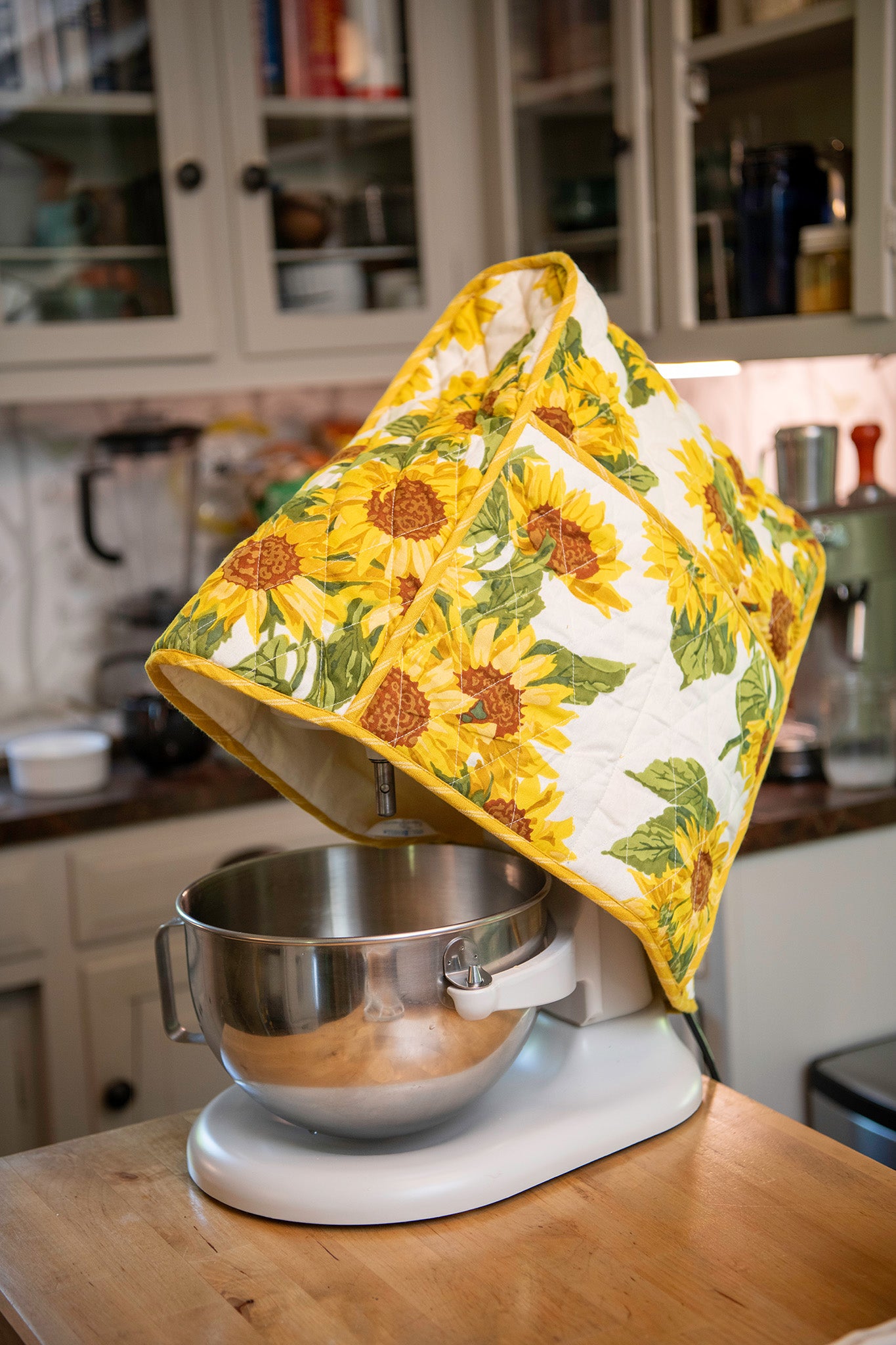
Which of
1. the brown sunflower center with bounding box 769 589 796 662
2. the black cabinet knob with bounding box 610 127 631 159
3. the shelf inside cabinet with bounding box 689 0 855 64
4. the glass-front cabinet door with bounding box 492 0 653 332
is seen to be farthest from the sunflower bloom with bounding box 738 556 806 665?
the black cabinet knob with bounding box 610 127 631 159

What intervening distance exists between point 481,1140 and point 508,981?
0.11 metres

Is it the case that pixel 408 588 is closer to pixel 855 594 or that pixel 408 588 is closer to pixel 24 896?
pixel 855 594

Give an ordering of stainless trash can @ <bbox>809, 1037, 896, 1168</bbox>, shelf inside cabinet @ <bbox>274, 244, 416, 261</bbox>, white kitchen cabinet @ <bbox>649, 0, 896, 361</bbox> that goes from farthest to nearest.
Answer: shelf inside cabinet @ <bbox>274, 244, 416, 261</bbox>
white kitchen cabinet @ <bbox>649, 0, 896, 361</bbox>
stainless trash can @ <bbox>809, 1037, 896, 1168</bbox>

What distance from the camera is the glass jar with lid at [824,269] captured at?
160 cm

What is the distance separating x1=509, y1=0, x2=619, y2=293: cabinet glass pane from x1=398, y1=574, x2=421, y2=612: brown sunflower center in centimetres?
135

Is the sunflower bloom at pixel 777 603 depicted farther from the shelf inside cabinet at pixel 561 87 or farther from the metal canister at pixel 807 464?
the shelf inside cabinet at pixel 561 87

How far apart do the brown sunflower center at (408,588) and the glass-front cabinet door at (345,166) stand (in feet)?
4.58

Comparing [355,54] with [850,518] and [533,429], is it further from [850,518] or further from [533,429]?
[533,429]

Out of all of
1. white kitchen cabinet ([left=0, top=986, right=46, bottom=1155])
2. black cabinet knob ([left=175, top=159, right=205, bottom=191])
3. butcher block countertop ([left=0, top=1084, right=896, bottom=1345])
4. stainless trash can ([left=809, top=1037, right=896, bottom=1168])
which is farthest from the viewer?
black cabinet knob ([left=175, top=159, right=205, bottom=191])

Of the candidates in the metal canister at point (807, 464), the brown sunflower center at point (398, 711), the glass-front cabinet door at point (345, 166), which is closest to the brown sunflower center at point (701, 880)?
the brown sunflower center at point (398, 711)

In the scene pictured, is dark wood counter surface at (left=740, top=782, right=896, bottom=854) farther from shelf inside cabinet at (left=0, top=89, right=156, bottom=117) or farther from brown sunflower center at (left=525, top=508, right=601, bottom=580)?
shelf inside cabinet at (left=0, top=89, right=156, bottom=117)

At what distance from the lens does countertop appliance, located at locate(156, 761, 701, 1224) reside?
0.74m

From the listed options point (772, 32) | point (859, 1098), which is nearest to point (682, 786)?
point (859, 1098)

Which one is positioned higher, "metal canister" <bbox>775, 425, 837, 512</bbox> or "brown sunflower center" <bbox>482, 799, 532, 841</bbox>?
"metal canister" <bbox>775, 425, 837, 512</bbox>
